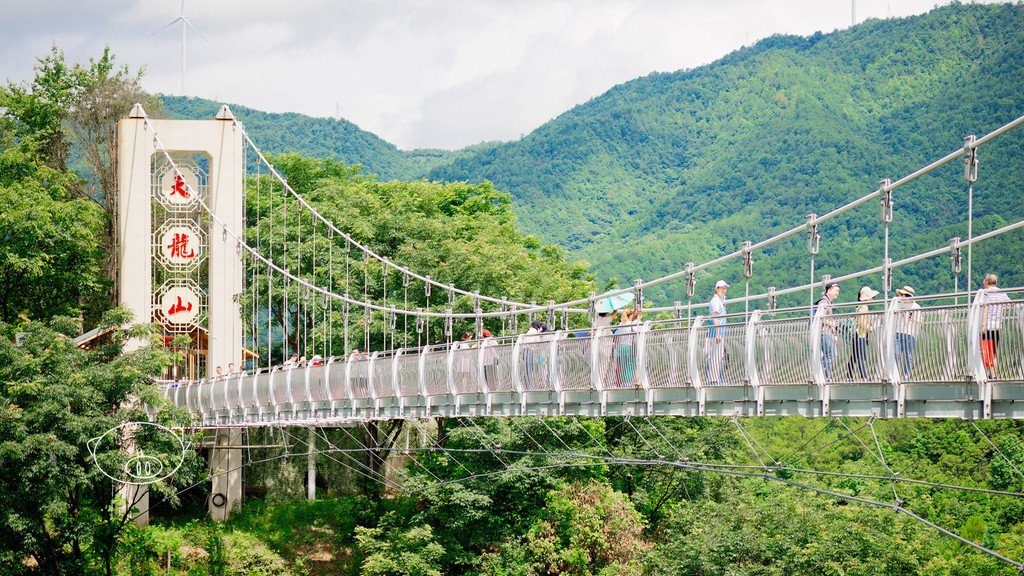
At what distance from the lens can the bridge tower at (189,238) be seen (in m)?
30.7

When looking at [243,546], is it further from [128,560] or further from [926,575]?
[926,575]

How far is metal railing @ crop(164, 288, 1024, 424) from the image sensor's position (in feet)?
35.8

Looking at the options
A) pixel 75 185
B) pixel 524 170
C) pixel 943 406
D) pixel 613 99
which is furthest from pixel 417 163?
pixel 943 406

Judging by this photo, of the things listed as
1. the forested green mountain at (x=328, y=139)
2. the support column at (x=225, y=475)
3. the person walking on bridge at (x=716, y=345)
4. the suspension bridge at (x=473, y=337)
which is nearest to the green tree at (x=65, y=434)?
the suspension bridge at (x=473, y=337)

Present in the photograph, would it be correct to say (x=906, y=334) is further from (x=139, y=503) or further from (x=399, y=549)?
(x=139, y=503)

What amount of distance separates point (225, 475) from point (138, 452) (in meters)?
6.23

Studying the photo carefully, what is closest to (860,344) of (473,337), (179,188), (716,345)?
(716,345)

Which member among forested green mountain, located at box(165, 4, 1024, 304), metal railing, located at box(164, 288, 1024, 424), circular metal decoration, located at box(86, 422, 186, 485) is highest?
forested green mountain, located at box(165, 4, 1024, 304)

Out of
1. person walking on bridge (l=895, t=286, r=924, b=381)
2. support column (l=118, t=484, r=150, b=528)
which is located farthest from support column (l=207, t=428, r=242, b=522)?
person walking on bridge (l=895, t=286, r=924, b=381)

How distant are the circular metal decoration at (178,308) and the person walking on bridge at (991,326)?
2329 cm

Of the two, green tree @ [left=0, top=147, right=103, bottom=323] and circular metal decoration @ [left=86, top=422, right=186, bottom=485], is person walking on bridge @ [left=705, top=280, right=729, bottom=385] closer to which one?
circular metal decoration @ [left=86, top=422, right=186, bottom=485]

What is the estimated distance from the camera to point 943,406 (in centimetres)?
1130

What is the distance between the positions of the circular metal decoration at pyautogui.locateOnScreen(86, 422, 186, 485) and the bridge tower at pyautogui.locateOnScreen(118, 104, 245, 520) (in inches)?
212

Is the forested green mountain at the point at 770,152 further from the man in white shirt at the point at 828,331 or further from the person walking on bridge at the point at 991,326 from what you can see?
the person walking on bridge at the point at 991,326
